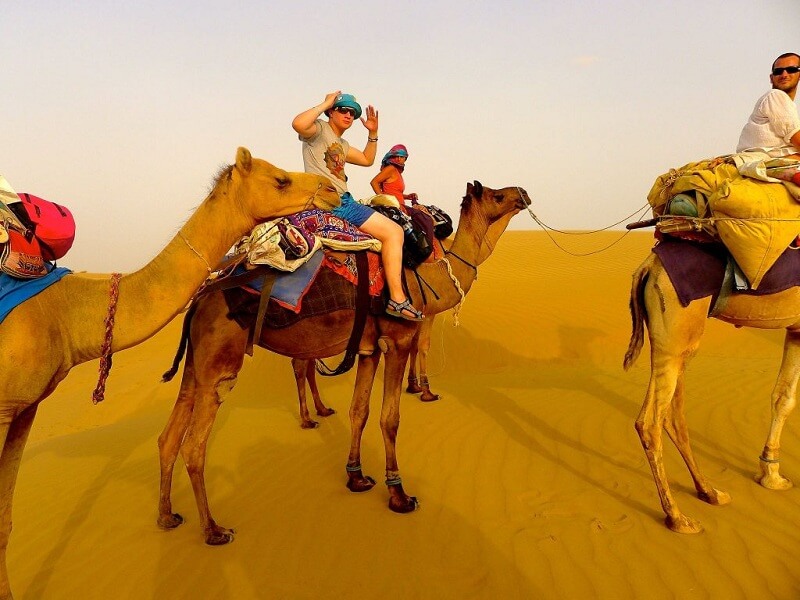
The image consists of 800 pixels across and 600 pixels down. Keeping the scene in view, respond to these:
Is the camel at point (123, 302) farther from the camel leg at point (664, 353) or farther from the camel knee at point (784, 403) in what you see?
the camel knee at point (784, 403)

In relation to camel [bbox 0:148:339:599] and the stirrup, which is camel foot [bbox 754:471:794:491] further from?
camel [bbox 0:148:339:599]

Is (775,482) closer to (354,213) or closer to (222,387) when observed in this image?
(354,213)

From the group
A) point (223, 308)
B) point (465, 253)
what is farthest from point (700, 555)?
point (223, 308)

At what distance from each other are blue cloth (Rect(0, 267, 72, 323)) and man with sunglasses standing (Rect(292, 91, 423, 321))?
7.14 ft

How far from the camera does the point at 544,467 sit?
203 inches

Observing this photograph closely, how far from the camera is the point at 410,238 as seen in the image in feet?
14.8

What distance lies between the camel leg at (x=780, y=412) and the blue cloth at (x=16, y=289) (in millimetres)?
6117

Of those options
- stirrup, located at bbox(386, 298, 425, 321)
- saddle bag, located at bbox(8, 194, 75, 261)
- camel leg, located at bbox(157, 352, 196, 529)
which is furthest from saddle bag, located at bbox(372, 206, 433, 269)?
saddle bag, located at bbox(8, 194, 75, 261)

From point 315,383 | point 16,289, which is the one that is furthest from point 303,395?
point 16,289

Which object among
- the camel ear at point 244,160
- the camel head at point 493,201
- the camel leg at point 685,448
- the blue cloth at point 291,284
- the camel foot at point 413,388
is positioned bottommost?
the camel foot at point 413,388

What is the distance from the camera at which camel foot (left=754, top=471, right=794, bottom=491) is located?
454cm

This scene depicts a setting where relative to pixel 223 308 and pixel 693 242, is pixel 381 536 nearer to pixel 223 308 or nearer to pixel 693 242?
pixel 223 308

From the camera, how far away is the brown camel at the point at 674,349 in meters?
4.03

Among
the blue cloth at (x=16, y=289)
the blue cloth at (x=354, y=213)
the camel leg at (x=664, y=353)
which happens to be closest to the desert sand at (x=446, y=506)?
the camel leg at (x=664, y=353)
